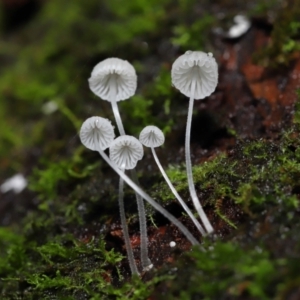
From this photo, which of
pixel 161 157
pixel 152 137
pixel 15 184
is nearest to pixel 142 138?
pixel 152 137

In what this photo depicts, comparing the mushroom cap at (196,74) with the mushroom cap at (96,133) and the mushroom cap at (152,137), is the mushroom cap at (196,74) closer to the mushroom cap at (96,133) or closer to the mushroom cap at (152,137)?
the mushroom cap at (152,137)

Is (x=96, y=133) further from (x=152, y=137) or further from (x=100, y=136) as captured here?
(x=152, y=137)

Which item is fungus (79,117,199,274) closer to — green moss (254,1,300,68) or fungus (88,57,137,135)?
fungus (88,57,137,135)

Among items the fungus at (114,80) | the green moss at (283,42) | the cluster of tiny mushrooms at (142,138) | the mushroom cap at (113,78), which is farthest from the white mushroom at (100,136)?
the green moss at (283,42)

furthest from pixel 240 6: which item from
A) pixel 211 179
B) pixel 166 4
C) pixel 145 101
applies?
pixel 211 179

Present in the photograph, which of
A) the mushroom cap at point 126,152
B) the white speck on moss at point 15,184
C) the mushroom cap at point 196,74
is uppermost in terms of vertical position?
the white speck on moss at point 15,184

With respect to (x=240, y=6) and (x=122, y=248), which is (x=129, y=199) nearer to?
(x=122, y=248)

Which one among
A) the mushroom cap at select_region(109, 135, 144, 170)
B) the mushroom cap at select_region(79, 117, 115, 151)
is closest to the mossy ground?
the mushroom cap at select_region(109, 135, 144, 170)

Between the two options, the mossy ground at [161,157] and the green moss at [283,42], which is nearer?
the mossy ground at [161,157]
